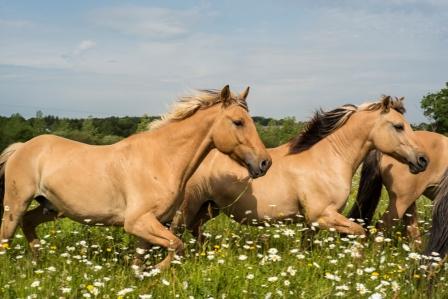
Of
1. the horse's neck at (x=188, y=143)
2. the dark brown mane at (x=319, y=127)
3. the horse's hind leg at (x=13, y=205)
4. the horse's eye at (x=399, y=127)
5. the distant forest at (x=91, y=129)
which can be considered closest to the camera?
the horse's neck at (x=188, y=143)

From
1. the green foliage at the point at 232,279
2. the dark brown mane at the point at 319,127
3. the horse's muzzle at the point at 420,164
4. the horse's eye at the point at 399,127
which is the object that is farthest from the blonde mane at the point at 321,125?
the green foliage at the point at 232,279

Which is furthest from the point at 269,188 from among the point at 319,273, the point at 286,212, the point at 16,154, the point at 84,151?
the point at 16,154

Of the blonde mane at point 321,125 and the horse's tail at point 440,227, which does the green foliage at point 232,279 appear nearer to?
the horse's tail at point 440,227

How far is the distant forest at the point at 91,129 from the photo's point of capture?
4878 cm

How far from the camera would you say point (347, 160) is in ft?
22.1

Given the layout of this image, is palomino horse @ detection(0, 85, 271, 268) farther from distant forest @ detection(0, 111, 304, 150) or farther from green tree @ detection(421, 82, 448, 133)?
green tree @ detection(421, 82, 448, 133)

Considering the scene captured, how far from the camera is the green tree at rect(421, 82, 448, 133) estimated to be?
176ft

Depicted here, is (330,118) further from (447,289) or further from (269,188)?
(447,289)

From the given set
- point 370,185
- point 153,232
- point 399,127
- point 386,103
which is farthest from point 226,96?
point 370,185

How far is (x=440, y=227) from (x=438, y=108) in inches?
2176

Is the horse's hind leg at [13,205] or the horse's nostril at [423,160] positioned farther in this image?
the horse's nostril at [423,160]

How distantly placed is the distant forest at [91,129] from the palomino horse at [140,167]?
37509 mm

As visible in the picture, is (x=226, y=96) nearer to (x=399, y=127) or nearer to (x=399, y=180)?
(x=399, y=127)

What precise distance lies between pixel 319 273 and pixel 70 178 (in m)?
2.94
